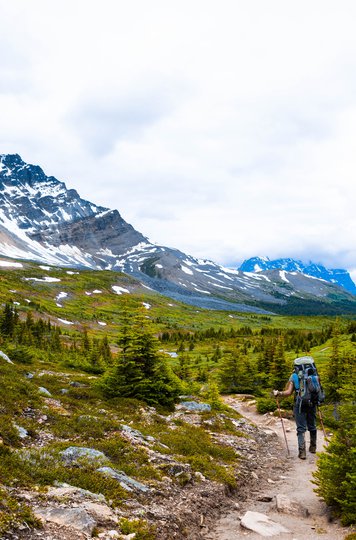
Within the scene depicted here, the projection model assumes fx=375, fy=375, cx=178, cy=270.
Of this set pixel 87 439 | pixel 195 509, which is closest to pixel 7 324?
pixel 87 439

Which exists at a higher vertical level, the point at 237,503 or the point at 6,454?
the point at 6,454

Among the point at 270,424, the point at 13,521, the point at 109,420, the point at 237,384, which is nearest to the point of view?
the point at 13,521

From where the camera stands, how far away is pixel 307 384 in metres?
14.9

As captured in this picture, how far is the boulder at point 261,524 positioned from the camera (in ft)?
29.0

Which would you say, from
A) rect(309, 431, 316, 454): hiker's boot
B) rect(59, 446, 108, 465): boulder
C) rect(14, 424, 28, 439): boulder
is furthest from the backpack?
rect(14, 424, 28, 439): boulder

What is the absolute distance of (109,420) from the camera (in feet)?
49.7

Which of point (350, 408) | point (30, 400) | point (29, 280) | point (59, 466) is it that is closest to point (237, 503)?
point (350, 408)

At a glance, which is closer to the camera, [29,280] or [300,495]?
[300,495]

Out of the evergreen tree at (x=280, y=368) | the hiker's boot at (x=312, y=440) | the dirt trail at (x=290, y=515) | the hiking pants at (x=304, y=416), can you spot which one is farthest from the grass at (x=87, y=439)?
the evergreen tree at (x=280, y=368)

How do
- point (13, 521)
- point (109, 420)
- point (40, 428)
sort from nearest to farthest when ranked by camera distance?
point (13, 521), point (40, 428), point (109, 420)

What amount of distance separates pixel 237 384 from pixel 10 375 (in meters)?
30.3

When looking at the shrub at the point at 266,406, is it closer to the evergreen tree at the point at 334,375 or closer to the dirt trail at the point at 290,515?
the evergreen tree at the point at 334,375

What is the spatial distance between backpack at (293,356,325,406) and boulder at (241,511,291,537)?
5865mm

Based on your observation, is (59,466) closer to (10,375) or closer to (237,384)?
(10,375)
